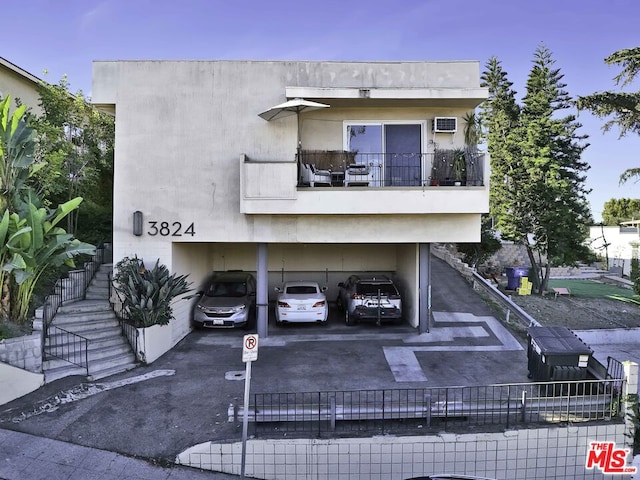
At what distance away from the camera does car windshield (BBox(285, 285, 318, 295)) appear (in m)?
13.6

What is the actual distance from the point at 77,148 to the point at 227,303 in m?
8.72

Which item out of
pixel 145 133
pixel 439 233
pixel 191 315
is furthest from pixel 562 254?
pixel 145 133

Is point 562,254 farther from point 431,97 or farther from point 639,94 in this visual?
point 431,97

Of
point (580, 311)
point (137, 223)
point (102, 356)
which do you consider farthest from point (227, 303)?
point (580, 311)

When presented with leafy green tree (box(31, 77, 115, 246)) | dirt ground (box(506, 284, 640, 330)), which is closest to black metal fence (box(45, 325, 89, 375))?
leafy green tree (box(31, 77, 115, 246))

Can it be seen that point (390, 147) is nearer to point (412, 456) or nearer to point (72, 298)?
point (412, 456)

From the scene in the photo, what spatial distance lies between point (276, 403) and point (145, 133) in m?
8.20

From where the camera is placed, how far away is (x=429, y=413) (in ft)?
23.6

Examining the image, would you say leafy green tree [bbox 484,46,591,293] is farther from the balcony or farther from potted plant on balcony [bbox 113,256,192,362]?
potted plant on balcony [bbox 113,256,192,362]

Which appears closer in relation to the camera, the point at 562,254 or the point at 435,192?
the point at 435,192

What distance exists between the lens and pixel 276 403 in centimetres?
795

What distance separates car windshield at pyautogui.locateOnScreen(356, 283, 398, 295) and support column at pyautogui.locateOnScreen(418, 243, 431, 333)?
3.55ft

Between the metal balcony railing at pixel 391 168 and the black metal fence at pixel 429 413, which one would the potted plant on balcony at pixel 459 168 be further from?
the black metal fence at pixel 429 413

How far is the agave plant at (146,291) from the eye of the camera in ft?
34.2
